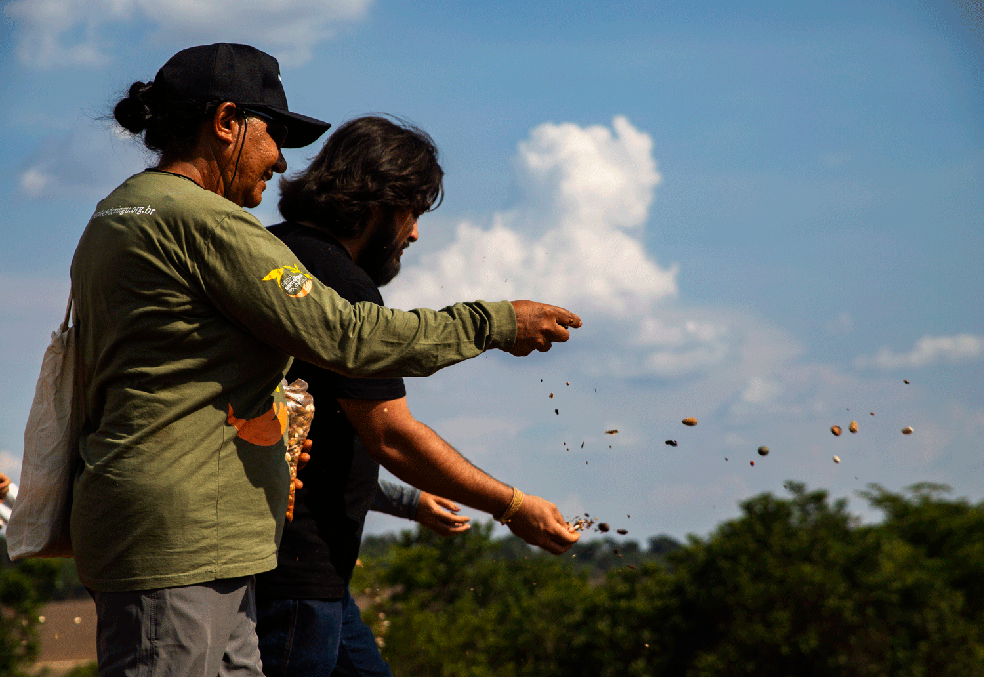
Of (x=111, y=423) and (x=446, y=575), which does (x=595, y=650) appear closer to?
(x=446, y=575)

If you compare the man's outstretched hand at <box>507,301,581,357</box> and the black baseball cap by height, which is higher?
the black baseball cap

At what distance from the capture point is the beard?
313cm

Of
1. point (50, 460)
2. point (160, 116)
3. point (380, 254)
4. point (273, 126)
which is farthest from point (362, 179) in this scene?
point (50, 460)

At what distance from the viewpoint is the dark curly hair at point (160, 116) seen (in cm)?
218

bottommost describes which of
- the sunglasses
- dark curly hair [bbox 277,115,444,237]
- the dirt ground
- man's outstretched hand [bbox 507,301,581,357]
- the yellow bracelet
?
the dirt ground

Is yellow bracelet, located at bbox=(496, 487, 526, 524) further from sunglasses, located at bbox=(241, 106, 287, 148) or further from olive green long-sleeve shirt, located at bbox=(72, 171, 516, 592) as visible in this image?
sunglasses, located at bbox=(241, 106, 287, 148)

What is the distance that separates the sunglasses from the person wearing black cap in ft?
0.84

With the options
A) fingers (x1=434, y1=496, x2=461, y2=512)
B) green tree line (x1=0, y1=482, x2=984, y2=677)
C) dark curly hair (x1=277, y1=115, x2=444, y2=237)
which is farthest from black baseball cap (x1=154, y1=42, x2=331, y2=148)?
green tree line (x1=0, y1=482, x2=984, y2=677)

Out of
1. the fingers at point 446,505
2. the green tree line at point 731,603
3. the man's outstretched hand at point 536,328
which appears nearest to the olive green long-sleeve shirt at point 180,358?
the man's outstretched hand at point 536,328

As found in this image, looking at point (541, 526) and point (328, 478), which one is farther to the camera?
point (541, 526)

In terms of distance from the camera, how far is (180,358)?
Result: 1.97 m

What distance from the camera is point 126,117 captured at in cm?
232

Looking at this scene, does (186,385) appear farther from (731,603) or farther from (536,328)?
(731,603)

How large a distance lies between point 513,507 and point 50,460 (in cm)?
144
